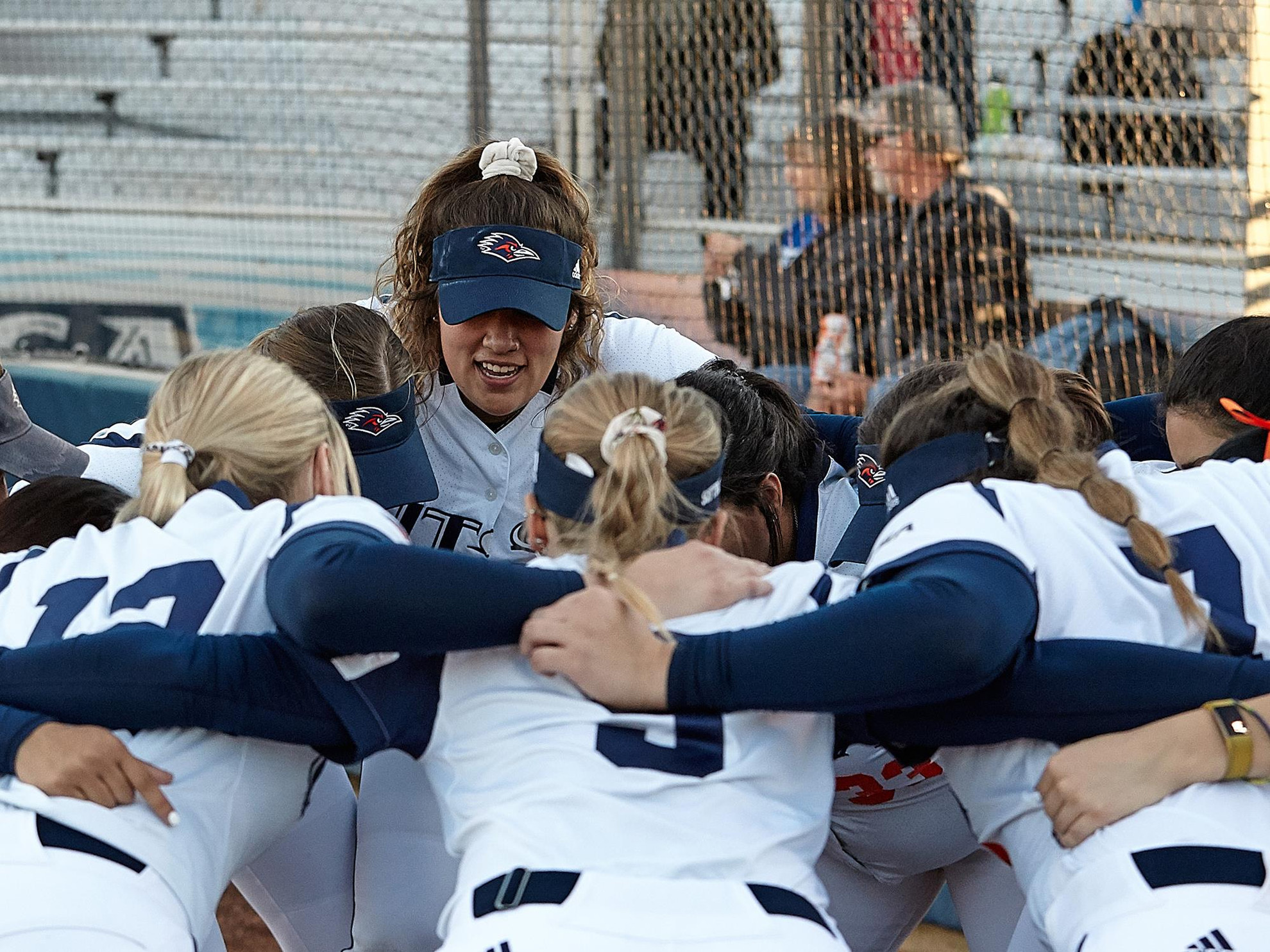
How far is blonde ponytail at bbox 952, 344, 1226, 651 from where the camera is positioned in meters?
1.43

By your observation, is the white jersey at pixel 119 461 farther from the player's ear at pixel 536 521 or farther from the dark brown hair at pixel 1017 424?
the dark brown hair at pixel 1017 424

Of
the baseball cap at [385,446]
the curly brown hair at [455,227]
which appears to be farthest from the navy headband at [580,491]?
the curly brown hair at [455,227]

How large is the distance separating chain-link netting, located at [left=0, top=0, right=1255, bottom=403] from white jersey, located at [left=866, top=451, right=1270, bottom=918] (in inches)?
94.6

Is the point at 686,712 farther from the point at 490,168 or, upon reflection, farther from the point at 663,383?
the point at 490,168

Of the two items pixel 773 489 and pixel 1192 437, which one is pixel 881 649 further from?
pixel 1192 437

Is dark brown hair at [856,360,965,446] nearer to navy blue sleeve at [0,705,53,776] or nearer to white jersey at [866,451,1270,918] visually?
white jersey at [866,451,1270,918]

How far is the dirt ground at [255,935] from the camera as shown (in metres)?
2.82

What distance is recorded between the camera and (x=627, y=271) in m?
4.72

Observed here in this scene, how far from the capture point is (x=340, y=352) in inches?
80.8

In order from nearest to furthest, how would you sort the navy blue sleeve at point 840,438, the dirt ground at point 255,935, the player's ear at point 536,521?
the player's ear at point 536,521 → the navy blue sleeve at point 840,438 → the dirt ground at point 255,935

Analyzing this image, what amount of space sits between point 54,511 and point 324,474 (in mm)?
407

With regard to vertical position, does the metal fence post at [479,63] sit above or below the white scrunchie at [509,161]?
above

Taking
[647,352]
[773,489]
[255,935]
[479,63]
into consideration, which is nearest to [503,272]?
[647,352]

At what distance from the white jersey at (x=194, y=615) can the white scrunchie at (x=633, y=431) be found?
24cm
